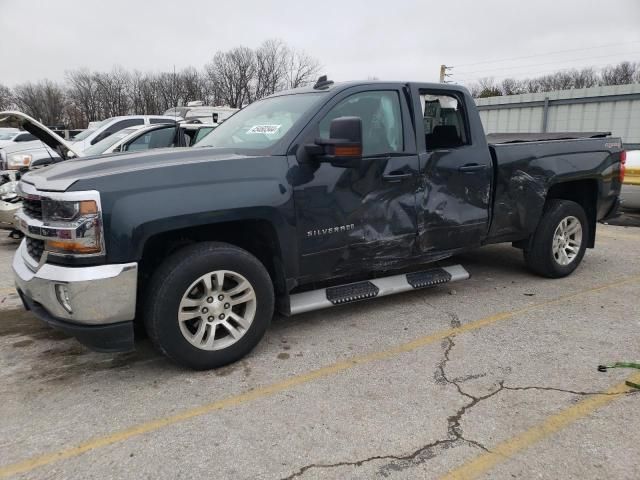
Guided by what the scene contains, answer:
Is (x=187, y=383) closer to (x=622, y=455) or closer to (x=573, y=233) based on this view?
(x=622, y=455)

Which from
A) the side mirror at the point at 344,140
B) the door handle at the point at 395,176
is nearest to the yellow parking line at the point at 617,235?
the door handle at the point at 395,176

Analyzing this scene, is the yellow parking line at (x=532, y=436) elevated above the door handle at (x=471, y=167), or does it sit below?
below

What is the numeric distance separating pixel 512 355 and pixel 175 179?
2610 millimetres

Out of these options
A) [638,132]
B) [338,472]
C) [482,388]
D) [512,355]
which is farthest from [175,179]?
[638,132]

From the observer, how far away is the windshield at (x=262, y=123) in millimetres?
3822

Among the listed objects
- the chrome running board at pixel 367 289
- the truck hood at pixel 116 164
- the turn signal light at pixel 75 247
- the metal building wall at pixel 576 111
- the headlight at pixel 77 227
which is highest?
the metal building wall at pixel 576 111

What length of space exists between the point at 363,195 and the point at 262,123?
3.38 ft

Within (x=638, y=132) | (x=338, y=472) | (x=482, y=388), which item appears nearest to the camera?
(x=338, y=472)

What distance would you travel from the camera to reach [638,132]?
18938mm

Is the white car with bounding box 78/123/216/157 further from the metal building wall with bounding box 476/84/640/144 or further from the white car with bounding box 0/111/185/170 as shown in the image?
the metal building wall with bounding box 476/84/640/144

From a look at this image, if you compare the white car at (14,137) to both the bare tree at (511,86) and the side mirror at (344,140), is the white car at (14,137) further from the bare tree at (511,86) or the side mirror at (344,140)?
the bare tree at (511,86)

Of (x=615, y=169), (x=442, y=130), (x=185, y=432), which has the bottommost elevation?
(x=185, y=432)

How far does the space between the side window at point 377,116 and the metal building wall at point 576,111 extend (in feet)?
61.1

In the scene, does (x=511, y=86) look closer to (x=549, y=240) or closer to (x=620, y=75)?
(x=620, y=75)
